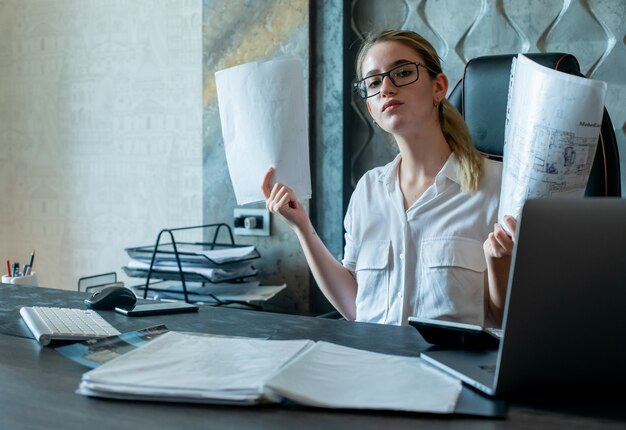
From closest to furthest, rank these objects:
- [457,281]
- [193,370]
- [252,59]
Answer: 1. [193,370]
2. [457,281]
3. [252,59]

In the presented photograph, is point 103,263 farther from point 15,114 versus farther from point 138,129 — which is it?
point 15,114

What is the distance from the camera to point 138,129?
2.61m

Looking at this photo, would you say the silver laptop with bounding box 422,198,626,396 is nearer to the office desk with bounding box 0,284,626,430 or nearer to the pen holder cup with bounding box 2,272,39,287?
the office desk with bounding box 0,284,626,430

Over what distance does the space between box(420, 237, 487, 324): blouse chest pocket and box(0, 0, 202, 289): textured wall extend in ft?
3.71

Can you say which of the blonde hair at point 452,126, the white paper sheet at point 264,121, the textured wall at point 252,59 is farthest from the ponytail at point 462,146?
the textured wall at point 252,59

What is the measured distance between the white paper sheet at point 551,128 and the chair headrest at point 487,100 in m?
0.74

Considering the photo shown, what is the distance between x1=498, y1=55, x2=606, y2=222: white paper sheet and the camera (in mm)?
834

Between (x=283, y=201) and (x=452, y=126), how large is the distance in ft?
1.36

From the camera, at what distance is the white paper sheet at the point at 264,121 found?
56.2 inches

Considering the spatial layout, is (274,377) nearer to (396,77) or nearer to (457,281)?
(457,281)

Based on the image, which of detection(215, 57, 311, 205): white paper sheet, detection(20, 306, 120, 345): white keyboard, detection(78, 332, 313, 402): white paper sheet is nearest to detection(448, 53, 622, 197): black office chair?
detection(215, 57, 311, 205): white paper sheet

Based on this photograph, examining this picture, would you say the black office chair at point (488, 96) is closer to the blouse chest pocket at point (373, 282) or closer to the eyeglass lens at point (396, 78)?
the eyeglass lens at point (396, 78)

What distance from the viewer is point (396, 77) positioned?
5.20ft

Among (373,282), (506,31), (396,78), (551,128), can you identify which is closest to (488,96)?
(396,78)
